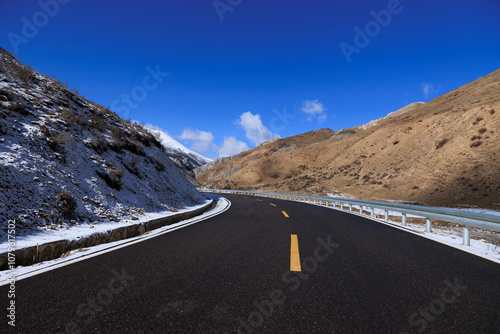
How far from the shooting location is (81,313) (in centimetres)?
Answer: 240

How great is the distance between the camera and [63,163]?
791 cm

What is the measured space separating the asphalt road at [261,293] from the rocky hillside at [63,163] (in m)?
3.07

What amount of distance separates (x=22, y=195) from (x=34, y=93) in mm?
6707

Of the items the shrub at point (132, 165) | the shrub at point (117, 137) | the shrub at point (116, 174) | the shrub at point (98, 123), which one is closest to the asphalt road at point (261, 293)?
the shrub at point (116, 174)

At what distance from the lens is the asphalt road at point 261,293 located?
2238 mm

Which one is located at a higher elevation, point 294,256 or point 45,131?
point 45,131

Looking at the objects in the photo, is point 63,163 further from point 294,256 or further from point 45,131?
point 294,256

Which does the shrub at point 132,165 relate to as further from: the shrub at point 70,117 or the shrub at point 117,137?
the shrub at point 70,117

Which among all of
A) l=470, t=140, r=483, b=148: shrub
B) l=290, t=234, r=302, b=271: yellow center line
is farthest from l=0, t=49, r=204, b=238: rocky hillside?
l=470, t=140, r=483, b=148: shrub

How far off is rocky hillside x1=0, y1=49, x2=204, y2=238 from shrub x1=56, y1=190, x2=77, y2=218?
2 centimetres

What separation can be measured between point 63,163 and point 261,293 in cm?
817

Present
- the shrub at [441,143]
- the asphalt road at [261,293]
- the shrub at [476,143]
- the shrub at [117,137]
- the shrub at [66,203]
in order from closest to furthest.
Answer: the asphalt road at [261,293], the shrub at [66,203], the shrub at [117,137], the shrub at [476,143], the shrub at [441,143]

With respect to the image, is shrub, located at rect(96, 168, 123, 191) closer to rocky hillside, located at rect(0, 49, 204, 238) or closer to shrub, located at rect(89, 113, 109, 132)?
rocky hillside, located at rect(0, 49, 204, 238)

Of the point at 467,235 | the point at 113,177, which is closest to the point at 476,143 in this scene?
the point at 467,235
